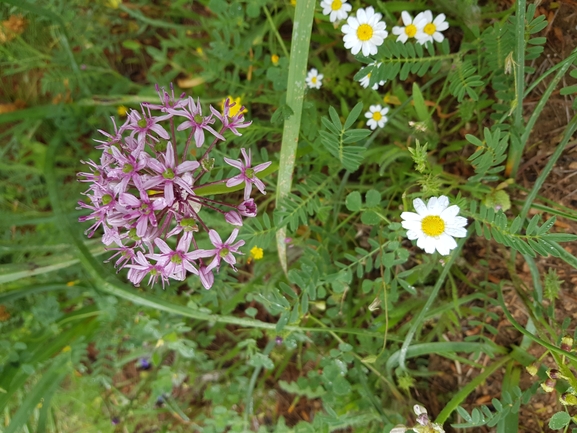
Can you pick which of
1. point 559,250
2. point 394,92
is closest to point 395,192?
point 394,92

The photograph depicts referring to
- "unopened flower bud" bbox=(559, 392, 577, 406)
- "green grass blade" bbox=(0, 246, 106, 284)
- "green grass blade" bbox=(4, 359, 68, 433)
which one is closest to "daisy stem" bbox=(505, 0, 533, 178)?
"unopened flower bud" bbox=(559, 392, 577, 406)

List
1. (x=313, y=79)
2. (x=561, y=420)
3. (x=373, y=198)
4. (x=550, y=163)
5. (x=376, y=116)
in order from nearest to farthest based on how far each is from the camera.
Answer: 1. (x=561, y=420)
2. (x=550, y=163)
3. (x=373, y=198)
4. (x=376, y=116)
5. (x=313, y=79)

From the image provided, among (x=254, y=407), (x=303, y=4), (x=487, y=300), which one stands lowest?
(x=254, y=407)

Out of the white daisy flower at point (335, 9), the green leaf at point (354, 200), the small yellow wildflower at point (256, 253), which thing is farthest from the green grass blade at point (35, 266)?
the white daisy flower at point (335, 9)

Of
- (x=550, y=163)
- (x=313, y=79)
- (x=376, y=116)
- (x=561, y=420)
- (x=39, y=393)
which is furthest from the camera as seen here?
(x=39, y=393)

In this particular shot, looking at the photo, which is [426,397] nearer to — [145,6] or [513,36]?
[513,36]

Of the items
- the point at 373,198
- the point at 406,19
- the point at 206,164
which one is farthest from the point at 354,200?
the point at 406,19

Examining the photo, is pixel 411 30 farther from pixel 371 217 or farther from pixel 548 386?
pixel 548 386
